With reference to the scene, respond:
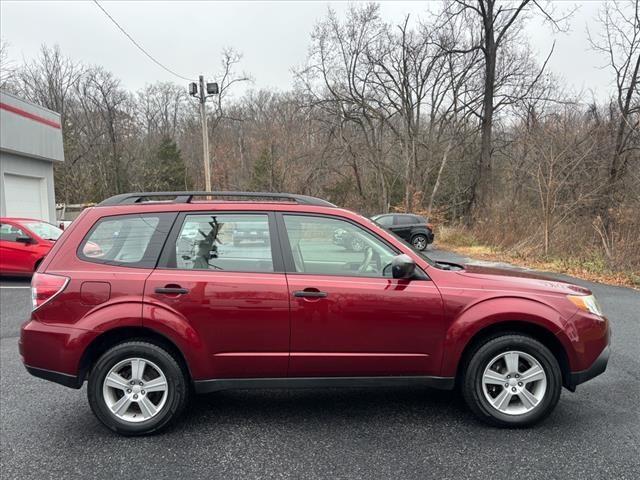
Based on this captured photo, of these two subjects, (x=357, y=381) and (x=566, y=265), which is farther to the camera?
(x=566, y=265)

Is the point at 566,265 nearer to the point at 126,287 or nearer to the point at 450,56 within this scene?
the point at 126,287

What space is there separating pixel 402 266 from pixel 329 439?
1.36 m

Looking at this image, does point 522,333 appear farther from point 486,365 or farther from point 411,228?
point 411,228

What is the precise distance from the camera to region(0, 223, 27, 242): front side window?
10.2 metres

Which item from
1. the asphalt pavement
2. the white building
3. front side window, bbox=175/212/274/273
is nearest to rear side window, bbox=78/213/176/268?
front side window, bbox=175/212/274/273

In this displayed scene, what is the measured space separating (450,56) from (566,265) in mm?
19385

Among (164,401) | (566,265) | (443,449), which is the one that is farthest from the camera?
(566,265)

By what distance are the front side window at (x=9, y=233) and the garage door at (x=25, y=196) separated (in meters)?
6.46

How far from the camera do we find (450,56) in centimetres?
2755

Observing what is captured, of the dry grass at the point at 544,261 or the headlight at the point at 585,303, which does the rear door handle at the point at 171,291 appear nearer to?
the headlight at the point at 585,303

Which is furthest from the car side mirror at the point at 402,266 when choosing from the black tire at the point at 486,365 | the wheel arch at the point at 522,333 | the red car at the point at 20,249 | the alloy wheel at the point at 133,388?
the red car at the point at 20,249

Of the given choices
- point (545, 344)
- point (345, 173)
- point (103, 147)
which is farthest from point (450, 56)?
point (103, 147)

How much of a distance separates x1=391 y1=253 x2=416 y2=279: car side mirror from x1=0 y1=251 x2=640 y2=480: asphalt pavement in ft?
3.90

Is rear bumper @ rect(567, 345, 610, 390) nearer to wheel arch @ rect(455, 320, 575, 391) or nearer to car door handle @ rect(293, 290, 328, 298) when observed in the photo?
wheel arch @ rect(455, 320, 575, 391)
